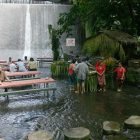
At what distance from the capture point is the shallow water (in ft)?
40.1

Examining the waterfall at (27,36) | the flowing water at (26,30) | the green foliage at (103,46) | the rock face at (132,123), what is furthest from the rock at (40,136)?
the waterfall at (27,36)

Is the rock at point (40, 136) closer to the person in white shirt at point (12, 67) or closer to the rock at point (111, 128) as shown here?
the rock at point (111, 128)

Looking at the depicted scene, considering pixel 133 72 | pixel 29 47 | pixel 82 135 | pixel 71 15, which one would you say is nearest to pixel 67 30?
pixel 71 15

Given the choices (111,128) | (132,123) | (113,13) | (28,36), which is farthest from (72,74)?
(28,36)

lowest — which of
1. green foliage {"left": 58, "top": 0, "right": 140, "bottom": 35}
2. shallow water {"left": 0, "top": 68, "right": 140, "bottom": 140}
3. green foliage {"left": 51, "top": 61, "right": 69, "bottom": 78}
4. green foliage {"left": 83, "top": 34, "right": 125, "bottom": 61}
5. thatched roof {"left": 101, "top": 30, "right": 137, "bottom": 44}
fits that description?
shallow water {"left": 0, "top": 68, "right": 140, "bottom": 140}

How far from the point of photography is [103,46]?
2198 cm

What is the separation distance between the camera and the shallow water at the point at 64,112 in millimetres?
12212

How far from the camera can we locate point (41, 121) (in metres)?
13.2

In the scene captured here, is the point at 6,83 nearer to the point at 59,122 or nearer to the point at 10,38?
the point at 59,122

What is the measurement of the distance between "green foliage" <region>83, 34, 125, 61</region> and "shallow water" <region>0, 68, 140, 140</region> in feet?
12.6

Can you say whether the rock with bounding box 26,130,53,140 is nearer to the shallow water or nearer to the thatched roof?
the shallow water

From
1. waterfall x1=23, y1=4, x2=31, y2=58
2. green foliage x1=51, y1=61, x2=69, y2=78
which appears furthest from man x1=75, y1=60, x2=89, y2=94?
waterfall x1=23, y1=4, x2=31, y2=58

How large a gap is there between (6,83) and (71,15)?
14.5m

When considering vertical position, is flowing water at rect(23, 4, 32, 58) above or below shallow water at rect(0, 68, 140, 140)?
above
